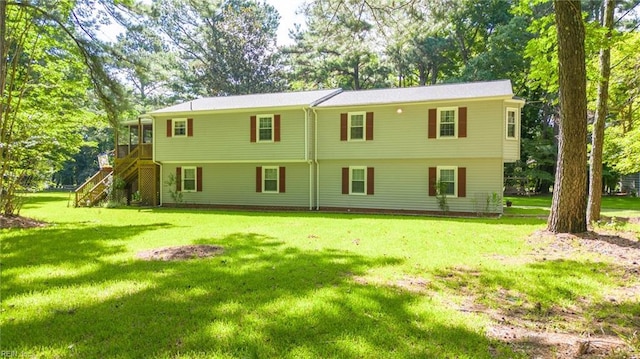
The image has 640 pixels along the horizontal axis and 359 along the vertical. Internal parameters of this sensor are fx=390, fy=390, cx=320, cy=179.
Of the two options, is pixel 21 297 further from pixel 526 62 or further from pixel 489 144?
pixel 526 62

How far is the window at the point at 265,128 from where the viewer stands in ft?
58.7

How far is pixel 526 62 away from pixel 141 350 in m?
29.1

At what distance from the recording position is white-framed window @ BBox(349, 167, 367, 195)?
17266 mm

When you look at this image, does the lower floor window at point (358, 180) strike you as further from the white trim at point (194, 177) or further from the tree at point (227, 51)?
the tree at point (227, 51)

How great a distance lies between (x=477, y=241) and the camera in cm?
854

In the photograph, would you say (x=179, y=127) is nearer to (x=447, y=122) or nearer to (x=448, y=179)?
(x=447, y=122)

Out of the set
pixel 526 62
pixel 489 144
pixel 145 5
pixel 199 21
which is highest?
pixel 199 21

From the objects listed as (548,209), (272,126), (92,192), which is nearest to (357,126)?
(272,126)

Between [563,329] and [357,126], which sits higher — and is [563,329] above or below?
below

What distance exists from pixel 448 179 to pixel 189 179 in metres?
12.7

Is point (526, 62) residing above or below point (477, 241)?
above

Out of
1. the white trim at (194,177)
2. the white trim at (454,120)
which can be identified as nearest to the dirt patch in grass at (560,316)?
the white trim at (454,120)

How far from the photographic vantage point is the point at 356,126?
1692 centimetres

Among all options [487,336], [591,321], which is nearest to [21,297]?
[487,336]
